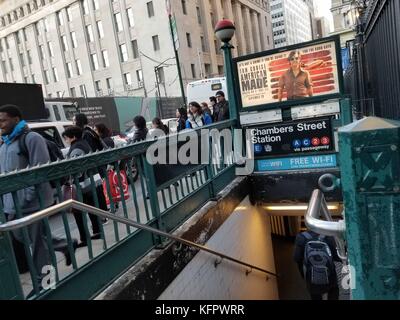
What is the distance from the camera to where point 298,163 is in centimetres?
652

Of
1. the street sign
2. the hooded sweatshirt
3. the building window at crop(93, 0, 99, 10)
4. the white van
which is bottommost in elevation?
the street sign

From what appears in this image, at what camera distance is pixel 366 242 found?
64.8 inches

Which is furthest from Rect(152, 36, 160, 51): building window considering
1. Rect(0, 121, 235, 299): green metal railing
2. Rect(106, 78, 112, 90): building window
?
Rect(0, 121, 235, 299): green metal railing

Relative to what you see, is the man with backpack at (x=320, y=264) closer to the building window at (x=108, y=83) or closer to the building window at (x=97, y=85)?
the building window at (x=108, y=83)

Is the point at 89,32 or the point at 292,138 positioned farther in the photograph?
the point at 89,32

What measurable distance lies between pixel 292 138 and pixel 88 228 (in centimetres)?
417

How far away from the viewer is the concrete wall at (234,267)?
420cm

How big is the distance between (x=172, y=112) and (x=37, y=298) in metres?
26.6

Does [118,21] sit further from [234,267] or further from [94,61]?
[234,267]

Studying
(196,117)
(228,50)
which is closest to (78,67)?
(196,117)

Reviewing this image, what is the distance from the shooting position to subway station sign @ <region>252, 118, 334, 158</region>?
6.26 metres

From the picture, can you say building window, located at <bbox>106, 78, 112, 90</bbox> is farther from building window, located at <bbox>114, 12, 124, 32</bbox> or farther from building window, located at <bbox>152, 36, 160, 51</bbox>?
building window, located at <bbox>152, 36, 160, 51</bbox>

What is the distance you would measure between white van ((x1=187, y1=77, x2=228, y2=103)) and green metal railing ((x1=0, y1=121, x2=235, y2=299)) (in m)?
12.5

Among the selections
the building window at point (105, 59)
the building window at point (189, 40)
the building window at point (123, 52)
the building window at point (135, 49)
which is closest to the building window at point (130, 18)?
the building window at point (135, 49)
